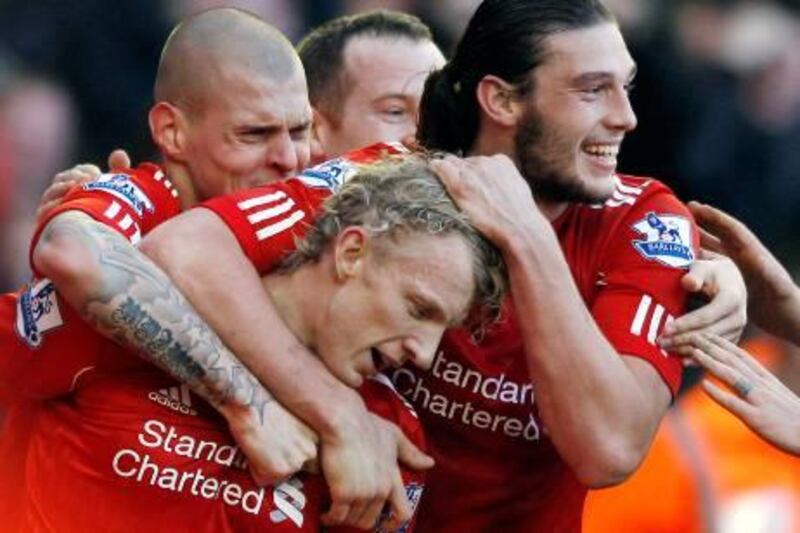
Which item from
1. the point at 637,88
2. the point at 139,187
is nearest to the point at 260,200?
the point at 139,187

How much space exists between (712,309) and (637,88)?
523cm

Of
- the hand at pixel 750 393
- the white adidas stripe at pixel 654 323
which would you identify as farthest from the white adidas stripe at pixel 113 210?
the hand at pixel 750 393

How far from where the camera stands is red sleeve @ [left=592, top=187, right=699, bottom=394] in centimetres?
480

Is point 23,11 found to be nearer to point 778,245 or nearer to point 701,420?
point 701,420

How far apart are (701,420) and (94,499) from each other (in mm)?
2737

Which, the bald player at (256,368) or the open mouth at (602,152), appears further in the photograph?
the open mouth at (602,152)

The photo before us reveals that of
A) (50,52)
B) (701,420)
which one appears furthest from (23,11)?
(701,420)

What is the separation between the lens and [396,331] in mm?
4336

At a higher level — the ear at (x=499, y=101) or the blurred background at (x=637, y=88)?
the ear at (x=499, y=101)

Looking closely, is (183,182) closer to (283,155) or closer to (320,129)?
(283,155)

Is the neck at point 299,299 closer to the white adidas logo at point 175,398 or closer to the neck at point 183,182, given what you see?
the white adidas logo at point 175,398

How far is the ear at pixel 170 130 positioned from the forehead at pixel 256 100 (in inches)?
4.0

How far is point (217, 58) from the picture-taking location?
5246 millimetres

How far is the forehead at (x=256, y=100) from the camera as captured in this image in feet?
16.9
